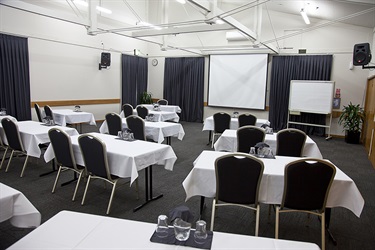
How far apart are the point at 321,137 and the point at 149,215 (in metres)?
7.67

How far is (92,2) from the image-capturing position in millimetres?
5965

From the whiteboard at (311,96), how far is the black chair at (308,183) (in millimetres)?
7013

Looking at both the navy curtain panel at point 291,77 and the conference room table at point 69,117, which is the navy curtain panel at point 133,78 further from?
the navy curtain panel at point 291,77

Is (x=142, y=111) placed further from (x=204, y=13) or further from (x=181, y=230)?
(x=181, y=230)

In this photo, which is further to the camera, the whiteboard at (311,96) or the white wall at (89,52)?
the whiteboard at (311,96)

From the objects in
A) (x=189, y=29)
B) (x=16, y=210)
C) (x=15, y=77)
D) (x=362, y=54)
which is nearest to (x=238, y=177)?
(x=16, y=210)

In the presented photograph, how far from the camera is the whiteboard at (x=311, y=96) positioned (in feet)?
28.3

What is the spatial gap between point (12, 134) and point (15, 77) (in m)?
3.87

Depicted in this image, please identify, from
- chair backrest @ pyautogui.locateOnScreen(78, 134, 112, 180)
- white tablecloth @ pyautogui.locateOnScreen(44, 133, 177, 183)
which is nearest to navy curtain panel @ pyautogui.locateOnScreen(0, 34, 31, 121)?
white tablecloth @ pyautogui.locateOnScreen(44, 133, 177, 183)

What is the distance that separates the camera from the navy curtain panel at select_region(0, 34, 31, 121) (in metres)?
7.17

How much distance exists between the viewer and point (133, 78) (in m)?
11.6

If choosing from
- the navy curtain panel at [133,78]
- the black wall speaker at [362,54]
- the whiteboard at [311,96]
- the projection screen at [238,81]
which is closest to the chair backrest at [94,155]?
the black wall speaker at [362,54]

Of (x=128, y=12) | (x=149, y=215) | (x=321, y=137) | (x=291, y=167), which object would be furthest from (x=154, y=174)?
(x=128, y=12)

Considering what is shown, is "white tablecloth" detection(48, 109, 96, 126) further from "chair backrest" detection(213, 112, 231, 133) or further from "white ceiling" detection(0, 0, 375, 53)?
"chair backrest" detection(213, 112, 231, 133)
